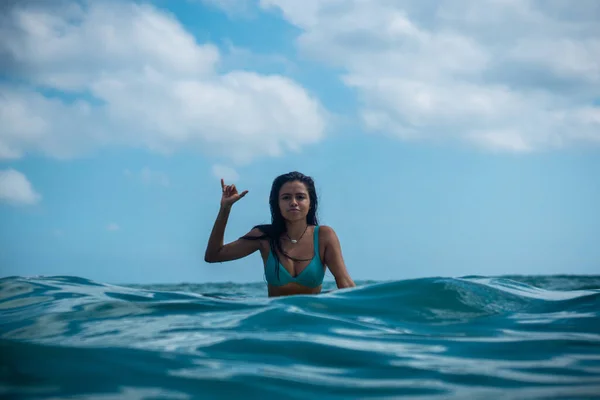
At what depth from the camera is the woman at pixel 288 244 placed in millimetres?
7023

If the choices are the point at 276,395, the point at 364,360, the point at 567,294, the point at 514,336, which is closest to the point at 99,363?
the point at 276,395

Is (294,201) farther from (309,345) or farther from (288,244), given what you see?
(309,345)

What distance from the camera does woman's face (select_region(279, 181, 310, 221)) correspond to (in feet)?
23.4

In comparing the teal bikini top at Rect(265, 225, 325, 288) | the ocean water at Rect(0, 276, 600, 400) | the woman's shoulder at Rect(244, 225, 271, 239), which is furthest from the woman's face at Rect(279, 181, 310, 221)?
the ocean water at Rect(0, 276, 600, 400)

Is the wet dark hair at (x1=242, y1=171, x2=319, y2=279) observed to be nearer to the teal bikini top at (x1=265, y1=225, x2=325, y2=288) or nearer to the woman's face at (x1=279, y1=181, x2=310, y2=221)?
the woman's face at (x1=279, y1=181, x2=310, y2=221)

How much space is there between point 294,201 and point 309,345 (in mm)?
3472

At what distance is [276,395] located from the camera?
9.36 ft

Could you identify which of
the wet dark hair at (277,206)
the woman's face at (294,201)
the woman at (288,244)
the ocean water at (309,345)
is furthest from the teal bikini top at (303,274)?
the ocean water at (309,345)

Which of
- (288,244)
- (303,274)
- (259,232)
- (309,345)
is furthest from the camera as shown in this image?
(259,232)

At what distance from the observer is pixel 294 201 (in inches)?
281

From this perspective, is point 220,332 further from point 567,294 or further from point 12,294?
point 567,294

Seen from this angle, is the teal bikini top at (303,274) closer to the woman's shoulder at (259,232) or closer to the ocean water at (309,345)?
the woman's shoulder at (259,232)

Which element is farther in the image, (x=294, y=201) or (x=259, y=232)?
(x=259, y=232)

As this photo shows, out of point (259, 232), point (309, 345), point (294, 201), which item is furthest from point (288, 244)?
point (309, 345)
